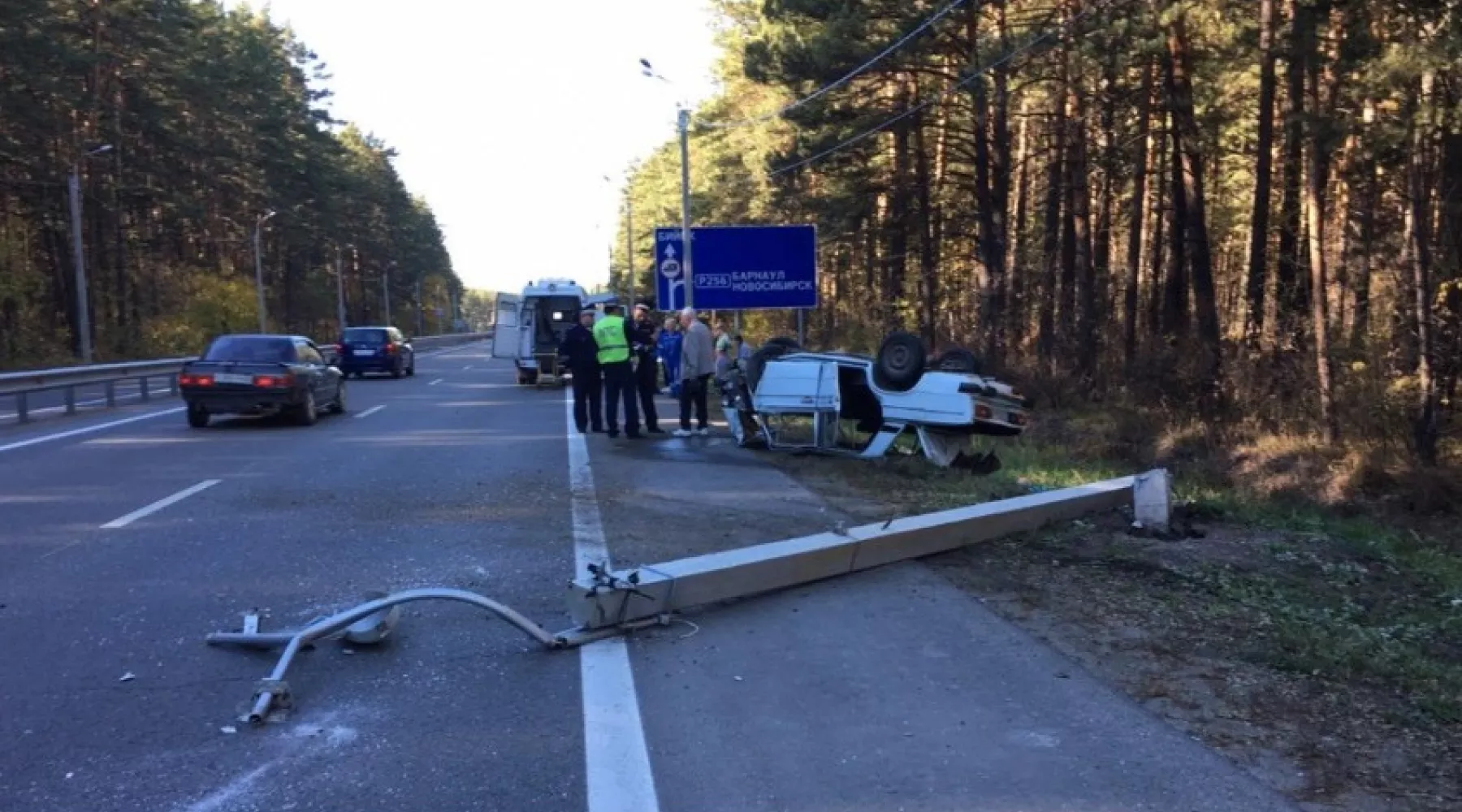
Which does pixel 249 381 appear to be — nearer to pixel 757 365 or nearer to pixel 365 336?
pixel 757 365

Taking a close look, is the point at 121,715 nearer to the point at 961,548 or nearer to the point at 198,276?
the point at 961,548

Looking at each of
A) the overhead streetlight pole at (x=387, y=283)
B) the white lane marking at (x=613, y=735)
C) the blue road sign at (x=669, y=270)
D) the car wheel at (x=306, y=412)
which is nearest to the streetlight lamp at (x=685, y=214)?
the blue road sign at (x=669, y=270)

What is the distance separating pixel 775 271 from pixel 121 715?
16.3 metres

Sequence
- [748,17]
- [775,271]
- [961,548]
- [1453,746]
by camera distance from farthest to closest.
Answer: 1. [748,17]
2. [775,271]
3. [961,548]
4. [1453,746]

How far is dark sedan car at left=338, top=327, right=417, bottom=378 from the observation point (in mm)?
32312

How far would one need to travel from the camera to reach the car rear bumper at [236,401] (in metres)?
16.8

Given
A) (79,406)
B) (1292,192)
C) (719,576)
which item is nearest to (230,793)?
(719,576)

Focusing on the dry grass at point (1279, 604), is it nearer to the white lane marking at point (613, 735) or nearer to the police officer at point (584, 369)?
the white lane marking at point (613, 735)

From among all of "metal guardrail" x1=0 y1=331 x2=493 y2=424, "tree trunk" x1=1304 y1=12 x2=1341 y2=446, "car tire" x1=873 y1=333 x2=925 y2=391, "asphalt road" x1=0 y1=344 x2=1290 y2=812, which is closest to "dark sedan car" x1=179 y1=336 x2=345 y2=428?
"metal guardrail" x1=0 y1=331 x2=493 y2=424

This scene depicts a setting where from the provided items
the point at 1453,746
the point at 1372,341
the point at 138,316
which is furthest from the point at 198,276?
the point at 1453,746

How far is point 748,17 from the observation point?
133 feet

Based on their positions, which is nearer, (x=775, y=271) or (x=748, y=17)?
(x=775, y=271)

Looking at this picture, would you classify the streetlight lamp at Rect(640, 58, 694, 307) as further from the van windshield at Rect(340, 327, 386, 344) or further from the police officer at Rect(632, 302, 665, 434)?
the van windshield at Rect(340, 327, 386, 344)

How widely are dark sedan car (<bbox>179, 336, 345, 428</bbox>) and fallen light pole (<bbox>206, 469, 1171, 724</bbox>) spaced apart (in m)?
11.8
